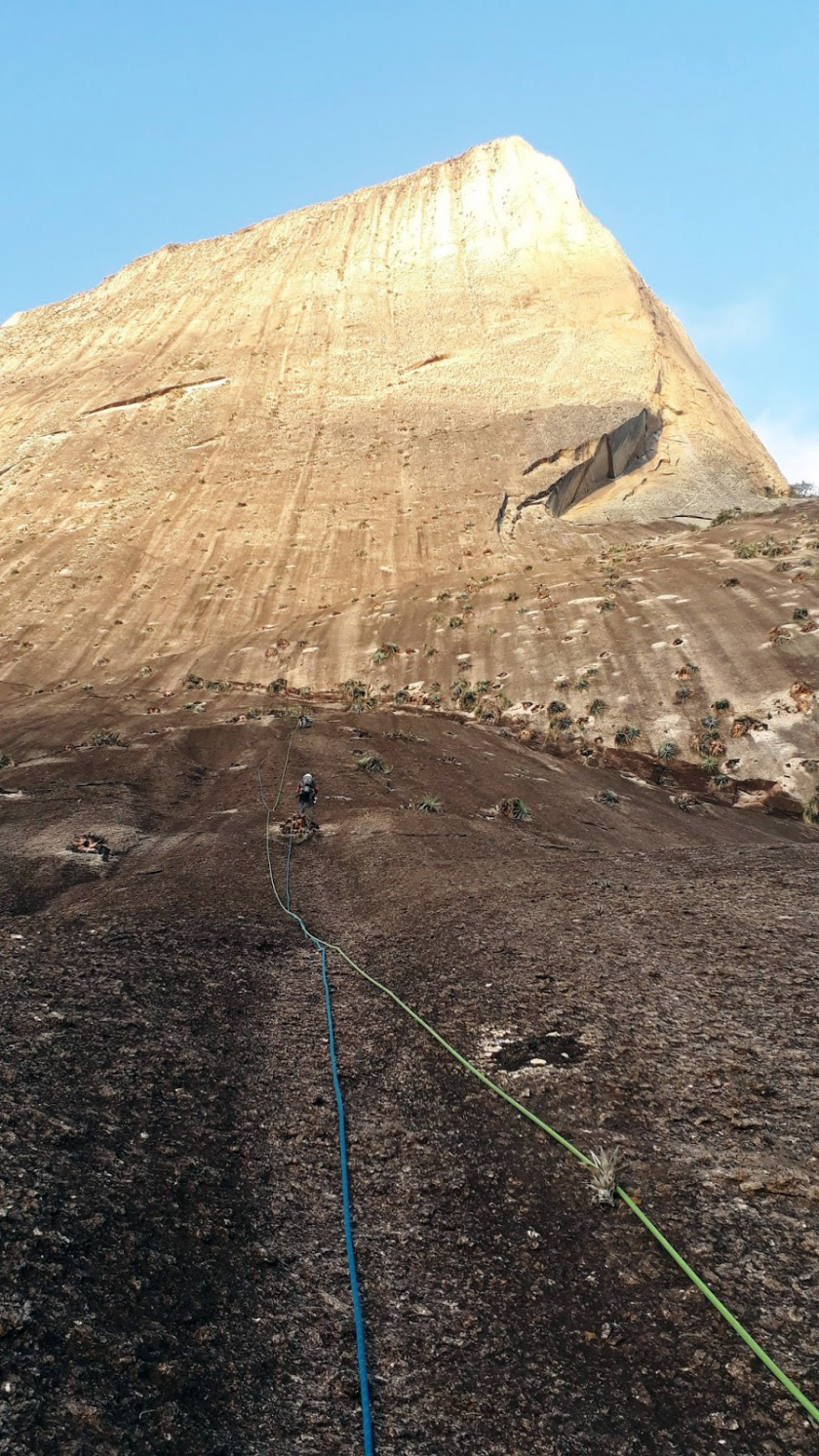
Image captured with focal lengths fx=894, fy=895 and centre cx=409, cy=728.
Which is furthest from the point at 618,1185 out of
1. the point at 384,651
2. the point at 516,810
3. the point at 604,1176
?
the point at 384,651

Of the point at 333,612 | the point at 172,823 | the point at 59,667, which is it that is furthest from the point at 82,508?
the point at 172,823

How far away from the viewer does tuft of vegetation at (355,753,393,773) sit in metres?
20.8

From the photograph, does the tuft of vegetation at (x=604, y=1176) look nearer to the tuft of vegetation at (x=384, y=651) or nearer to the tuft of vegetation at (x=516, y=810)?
the tuft of vegetation at (x=516, y=810)

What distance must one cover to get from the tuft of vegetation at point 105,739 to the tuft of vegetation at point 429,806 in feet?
29.5

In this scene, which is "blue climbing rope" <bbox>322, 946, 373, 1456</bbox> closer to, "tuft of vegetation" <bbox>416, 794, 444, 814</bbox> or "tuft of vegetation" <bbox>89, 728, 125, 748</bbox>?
"tuft of vegetation" <bbox>416, 794, 444, 814</bbox>

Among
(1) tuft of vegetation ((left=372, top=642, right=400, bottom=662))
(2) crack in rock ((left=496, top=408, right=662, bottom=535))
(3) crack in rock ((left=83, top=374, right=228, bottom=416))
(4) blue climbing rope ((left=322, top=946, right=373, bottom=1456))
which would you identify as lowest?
(4) blue climbing rope ((left=322, top=946, right=373, bottom=1456))

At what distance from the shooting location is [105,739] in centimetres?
2314

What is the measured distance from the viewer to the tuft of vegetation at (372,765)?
68.2 feet

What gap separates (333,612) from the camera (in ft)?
127

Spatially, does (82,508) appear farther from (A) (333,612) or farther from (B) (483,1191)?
(B) (483,1191)

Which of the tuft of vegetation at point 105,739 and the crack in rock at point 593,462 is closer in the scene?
the tuft of vegetation at point 105,739

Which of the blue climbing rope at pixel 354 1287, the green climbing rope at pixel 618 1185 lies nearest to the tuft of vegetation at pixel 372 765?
the green climbing rope at pixel 618 1185

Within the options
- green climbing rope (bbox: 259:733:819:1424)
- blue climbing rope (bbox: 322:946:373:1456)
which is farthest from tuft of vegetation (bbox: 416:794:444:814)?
blue climbing rope (bbox: 322:946:373:1456)

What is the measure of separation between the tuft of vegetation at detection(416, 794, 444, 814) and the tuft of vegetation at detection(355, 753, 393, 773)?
2473mm
